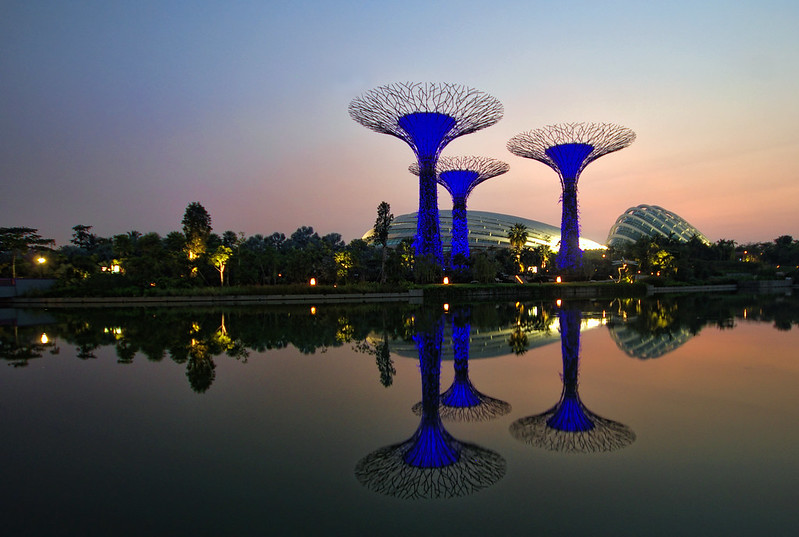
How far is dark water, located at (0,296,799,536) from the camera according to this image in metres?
4.83

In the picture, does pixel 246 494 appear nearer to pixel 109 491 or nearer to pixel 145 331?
pixel 109 491

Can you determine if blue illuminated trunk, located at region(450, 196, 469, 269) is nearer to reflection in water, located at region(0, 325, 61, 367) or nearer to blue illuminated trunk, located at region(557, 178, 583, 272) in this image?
blue illuminated trunk, located at region(557, 178, 583, 272)

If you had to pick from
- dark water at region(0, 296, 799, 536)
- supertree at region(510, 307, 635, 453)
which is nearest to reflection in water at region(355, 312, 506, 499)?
dark water at region(0, 296, 799, 536)

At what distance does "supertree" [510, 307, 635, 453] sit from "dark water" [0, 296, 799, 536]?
40 millimetres

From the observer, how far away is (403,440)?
22.3 feet

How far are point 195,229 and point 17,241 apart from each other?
553 inches

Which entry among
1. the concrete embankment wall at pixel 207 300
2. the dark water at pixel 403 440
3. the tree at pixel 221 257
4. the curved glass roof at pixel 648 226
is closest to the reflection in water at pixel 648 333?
the dark water at pixel 403 440

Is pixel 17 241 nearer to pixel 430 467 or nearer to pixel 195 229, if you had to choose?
pixel 195 229

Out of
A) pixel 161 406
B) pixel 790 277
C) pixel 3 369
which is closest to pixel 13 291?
pixel 3 369

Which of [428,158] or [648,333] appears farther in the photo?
[428,158]

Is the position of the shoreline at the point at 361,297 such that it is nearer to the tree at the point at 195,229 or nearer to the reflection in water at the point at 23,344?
the tree at the point at 195,229

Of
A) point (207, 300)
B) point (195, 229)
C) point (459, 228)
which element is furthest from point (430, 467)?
point (459, 228)

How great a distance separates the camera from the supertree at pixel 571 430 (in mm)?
6641

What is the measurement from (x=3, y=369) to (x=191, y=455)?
9.50 meters
